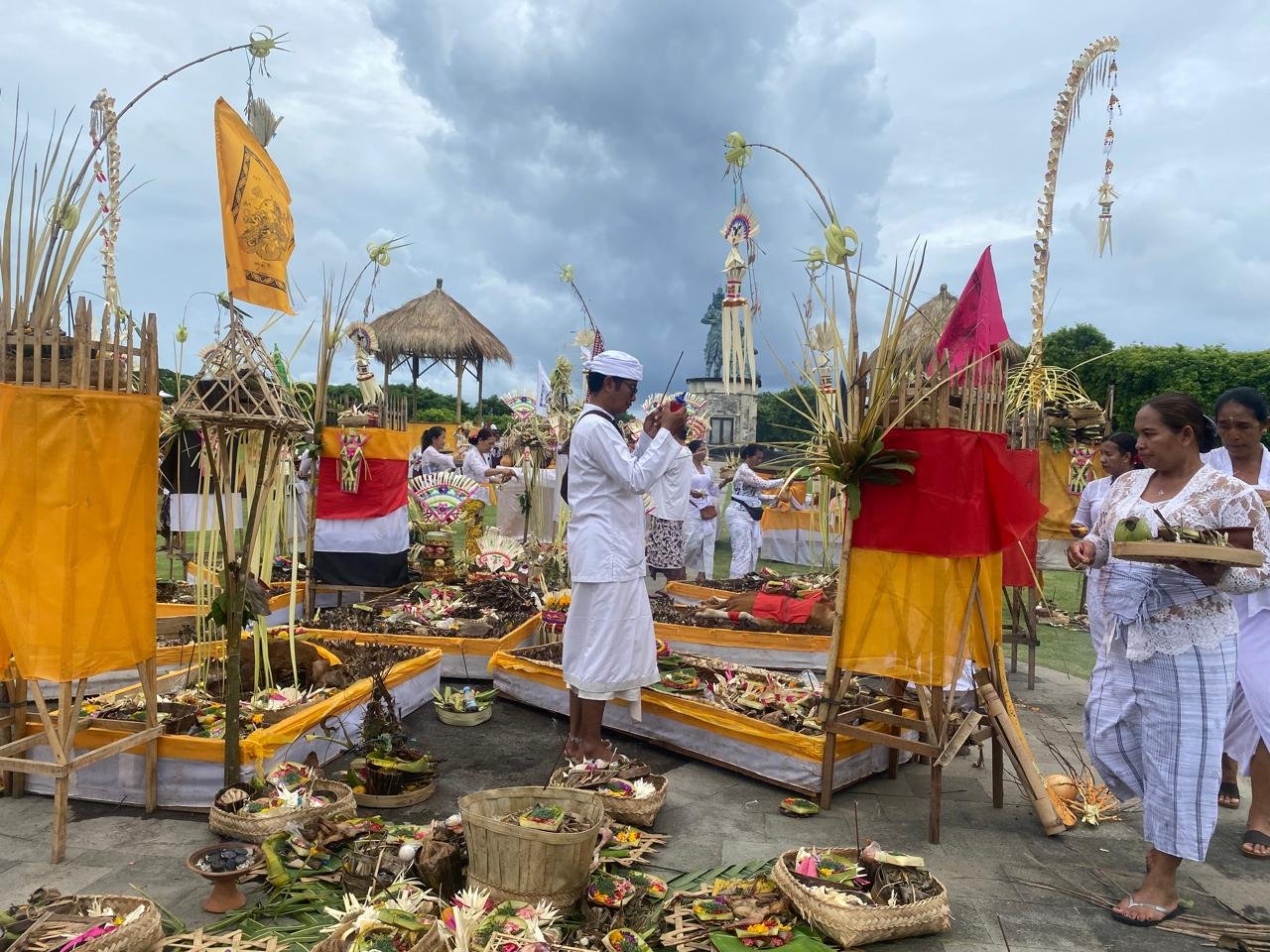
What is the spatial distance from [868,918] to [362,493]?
5584 millimetres

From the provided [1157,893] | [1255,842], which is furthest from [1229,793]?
[1157,893]

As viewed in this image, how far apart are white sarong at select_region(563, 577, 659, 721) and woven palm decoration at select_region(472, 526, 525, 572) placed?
3.90 m

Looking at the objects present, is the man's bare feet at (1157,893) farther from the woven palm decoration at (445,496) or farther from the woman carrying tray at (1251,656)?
the woven palm decoration at (445,496)

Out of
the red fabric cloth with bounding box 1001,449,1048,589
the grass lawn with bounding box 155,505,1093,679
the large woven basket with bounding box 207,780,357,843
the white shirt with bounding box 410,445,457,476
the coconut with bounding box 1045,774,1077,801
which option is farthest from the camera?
the white shirt with bounding box 410,445,457,476

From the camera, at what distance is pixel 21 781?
11.6ft

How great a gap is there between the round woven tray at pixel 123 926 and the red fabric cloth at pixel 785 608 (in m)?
4.43

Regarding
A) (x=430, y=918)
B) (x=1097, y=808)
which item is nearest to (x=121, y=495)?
(x=430, y=918)

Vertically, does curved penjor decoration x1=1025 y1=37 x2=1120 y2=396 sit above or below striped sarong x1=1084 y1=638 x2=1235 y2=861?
above

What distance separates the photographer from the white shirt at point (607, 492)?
3.76 m

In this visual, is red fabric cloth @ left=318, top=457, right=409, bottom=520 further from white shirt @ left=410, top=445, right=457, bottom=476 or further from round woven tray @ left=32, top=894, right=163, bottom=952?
round woven tray @ left=32, top=894, right=163, bottom=952

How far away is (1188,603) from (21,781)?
176 inches

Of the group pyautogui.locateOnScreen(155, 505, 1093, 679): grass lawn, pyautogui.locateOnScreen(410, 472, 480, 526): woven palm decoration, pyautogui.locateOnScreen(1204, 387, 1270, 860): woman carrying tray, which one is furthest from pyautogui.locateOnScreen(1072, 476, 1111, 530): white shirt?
pyautogui.locateOnScreen(410, 472, 480, 526): woven palm decoration

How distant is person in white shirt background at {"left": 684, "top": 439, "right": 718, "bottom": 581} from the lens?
9.29 metres

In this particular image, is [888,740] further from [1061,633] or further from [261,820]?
[1061,633]
